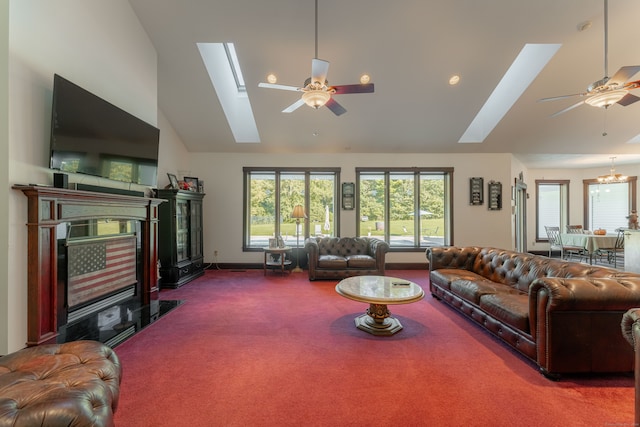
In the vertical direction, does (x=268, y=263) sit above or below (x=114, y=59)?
below

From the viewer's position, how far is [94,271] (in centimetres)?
291

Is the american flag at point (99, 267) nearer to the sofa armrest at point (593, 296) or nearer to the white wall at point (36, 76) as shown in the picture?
the white wall at point (36, 76)

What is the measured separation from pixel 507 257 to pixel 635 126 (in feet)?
16.0

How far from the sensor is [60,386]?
1.30 meters

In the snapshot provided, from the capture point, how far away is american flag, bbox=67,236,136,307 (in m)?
2.66

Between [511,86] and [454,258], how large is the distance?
342 centimetres

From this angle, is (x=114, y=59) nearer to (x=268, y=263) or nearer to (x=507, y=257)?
(x=268, y=263)

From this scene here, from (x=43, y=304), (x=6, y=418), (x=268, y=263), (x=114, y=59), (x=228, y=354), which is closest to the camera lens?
(x=6, y=418)

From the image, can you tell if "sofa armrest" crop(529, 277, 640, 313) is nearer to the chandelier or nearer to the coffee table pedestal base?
the coffee table pedestal base

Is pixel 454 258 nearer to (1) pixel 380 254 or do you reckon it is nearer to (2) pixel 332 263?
(1) pixel 380 254

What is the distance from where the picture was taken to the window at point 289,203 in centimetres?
642

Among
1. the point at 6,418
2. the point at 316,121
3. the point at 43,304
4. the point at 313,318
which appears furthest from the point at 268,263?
the point at 6,418

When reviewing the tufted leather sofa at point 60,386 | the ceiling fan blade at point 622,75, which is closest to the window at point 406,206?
the ceiling fan blade at point 622,75

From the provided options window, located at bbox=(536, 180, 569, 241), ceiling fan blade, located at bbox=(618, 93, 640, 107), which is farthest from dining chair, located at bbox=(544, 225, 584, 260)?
ceiling fan blade, located at bbox=(618, 93, 640, 107)
